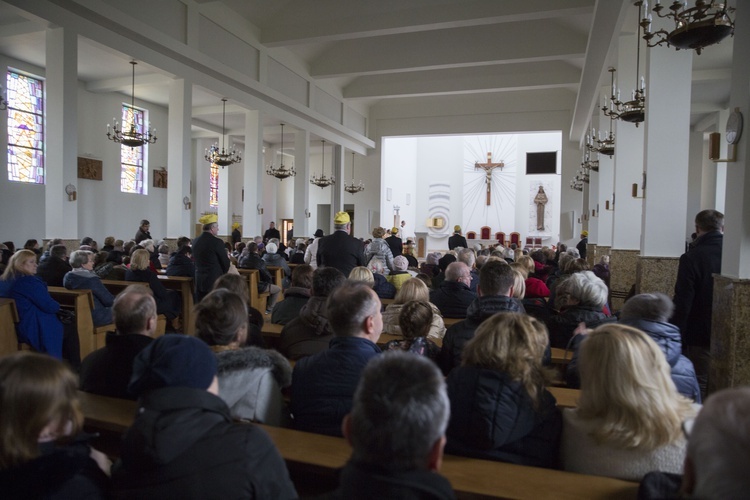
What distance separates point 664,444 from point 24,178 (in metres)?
12.8

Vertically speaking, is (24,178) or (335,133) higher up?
(335,133)

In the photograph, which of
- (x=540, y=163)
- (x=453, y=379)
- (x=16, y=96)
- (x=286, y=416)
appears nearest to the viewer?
(x=453, y=379)

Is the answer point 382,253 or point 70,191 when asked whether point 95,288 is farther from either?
point 70,191

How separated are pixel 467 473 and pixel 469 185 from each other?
Result: 69.5 ft

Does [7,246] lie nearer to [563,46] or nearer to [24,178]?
[24,178]

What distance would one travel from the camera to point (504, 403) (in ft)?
5.64

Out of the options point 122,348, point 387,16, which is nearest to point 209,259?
point 122,348

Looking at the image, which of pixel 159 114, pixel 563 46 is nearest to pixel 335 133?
pixel 159 114

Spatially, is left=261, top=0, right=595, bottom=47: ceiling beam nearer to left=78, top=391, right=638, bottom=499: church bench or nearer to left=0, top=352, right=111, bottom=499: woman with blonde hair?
left=78, top=391, right=638, bottom=499: church bench

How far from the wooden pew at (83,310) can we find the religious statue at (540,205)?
62.6 feet

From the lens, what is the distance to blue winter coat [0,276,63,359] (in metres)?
4.07

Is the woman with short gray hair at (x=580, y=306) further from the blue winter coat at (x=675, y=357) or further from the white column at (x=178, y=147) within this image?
the white column at (x=178, y=147)

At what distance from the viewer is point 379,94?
15852 mm

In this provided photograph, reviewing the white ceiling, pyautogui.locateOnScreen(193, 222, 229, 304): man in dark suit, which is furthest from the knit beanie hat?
the white ceiling
